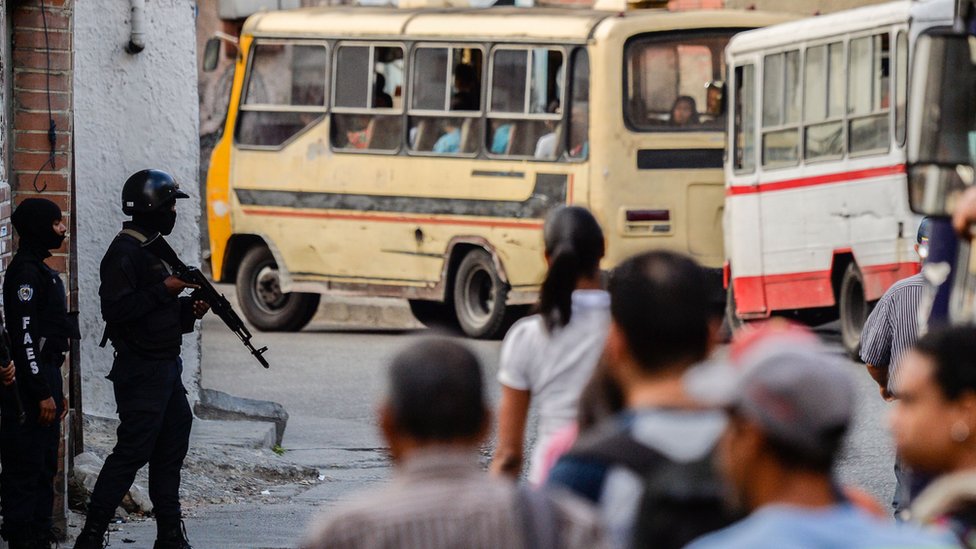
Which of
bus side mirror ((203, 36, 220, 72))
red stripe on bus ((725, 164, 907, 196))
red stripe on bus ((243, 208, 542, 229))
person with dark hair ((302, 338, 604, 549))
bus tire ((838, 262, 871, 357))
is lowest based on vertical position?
bus tire ((838, 262, 871, 357))

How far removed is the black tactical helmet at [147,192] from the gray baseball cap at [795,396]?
5.03 m

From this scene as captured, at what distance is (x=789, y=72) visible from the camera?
17062mm

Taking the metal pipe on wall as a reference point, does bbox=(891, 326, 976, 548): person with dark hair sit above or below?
below

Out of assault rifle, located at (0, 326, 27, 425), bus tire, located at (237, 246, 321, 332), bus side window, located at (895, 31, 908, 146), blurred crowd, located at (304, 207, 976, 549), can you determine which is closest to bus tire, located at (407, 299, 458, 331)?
bus tire, located at (237, 246, 321, 332)

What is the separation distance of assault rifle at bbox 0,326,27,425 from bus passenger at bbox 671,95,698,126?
1155cm

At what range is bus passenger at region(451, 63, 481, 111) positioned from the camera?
18.8 m

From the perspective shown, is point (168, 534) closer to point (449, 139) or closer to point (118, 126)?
point (118, 126)

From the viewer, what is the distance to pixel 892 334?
664cm

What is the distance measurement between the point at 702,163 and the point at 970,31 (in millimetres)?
12390

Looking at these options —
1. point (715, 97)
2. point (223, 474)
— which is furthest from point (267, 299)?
point (223, 474)


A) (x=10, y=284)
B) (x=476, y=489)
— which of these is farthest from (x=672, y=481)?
(x=10, y=284)

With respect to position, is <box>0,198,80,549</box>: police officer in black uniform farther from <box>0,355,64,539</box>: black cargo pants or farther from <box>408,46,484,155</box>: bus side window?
<box>408,46,484,155</box>: bus side window

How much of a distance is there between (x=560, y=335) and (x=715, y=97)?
1323 centimetres

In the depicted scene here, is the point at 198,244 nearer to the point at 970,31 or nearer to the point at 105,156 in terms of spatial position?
the point at 105,156
